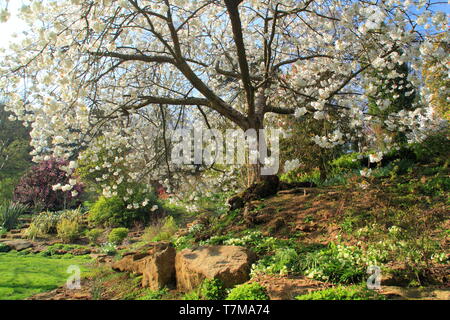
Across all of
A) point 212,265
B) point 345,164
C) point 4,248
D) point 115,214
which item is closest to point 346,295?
point 212,265

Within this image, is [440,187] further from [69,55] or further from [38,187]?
[38,187]

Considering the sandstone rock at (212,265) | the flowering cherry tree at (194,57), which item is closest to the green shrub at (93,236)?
the flowering cherry tree at (194,57)

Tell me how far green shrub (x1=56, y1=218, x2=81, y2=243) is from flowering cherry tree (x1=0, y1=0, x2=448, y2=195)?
2.86m

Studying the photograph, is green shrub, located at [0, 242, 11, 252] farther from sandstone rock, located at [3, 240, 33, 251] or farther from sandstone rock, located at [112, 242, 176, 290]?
sandstone rock, located at [112, 242, 176, 290]

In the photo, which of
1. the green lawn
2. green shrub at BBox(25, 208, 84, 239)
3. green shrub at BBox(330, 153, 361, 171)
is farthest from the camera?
green shrub at BBox(330, 153, 361, 171)

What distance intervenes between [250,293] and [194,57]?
6149mm

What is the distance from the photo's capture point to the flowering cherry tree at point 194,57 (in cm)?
359

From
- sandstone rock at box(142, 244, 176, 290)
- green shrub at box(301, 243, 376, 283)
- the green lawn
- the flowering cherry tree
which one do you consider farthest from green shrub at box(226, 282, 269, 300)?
the green lawn

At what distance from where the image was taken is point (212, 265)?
3230 mm

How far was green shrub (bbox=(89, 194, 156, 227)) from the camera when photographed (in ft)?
31.0

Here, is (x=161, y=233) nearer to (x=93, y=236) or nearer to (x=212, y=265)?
(x=93, y=236)

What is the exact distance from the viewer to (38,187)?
39.5 feet

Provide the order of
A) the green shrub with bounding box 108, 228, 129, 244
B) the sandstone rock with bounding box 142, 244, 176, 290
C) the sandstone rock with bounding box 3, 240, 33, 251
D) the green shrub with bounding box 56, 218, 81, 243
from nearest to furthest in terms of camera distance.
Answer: the sandstone rock with bounding box 142, 244, 176, 290, the sandstone rock with bounding box 3, 240, 33, 251, the green shrub with bounding box 108, 228, 129, 244, the green shrub with bounding box 56, 218, 81, 243

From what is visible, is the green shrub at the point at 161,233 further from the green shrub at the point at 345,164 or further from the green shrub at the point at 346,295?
the green shrub at the point at 346,295
